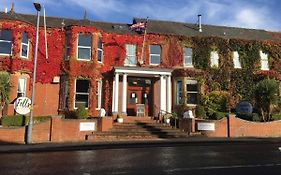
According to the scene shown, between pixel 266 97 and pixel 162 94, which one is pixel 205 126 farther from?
pixel 266 97

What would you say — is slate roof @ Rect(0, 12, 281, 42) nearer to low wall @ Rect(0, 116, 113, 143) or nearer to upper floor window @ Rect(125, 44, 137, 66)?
upper floor window @ Rect(125, 44, 137, 66)

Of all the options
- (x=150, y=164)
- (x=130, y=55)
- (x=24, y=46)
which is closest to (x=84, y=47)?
(x=130, y=55)

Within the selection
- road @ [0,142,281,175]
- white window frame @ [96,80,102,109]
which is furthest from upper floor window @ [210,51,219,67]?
road @ [0,142,281,175]

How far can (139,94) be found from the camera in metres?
29.6

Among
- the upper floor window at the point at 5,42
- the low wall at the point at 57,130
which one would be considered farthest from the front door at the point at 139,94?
the upper floor window at the point at 5,42

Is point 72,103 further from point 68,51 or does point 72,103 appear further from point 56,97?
point 68,51

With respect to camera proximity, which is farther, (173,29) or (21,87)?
(173,29)

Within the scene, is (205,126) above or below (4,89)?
below

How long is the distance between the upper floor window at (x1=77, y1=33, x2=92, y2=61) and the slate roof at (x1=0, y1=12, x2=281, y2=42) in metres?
1.28

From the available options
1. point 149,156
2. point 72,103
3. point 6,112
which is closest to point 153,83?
point 72,103

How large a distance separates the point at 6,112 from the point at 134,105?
32.8ft

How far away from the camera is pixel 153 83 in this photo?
29.7 meters

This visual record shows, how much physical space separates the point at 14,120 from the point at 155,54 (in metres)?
13.5

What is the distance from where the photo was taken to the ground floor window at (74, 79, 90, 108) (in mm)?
26953
